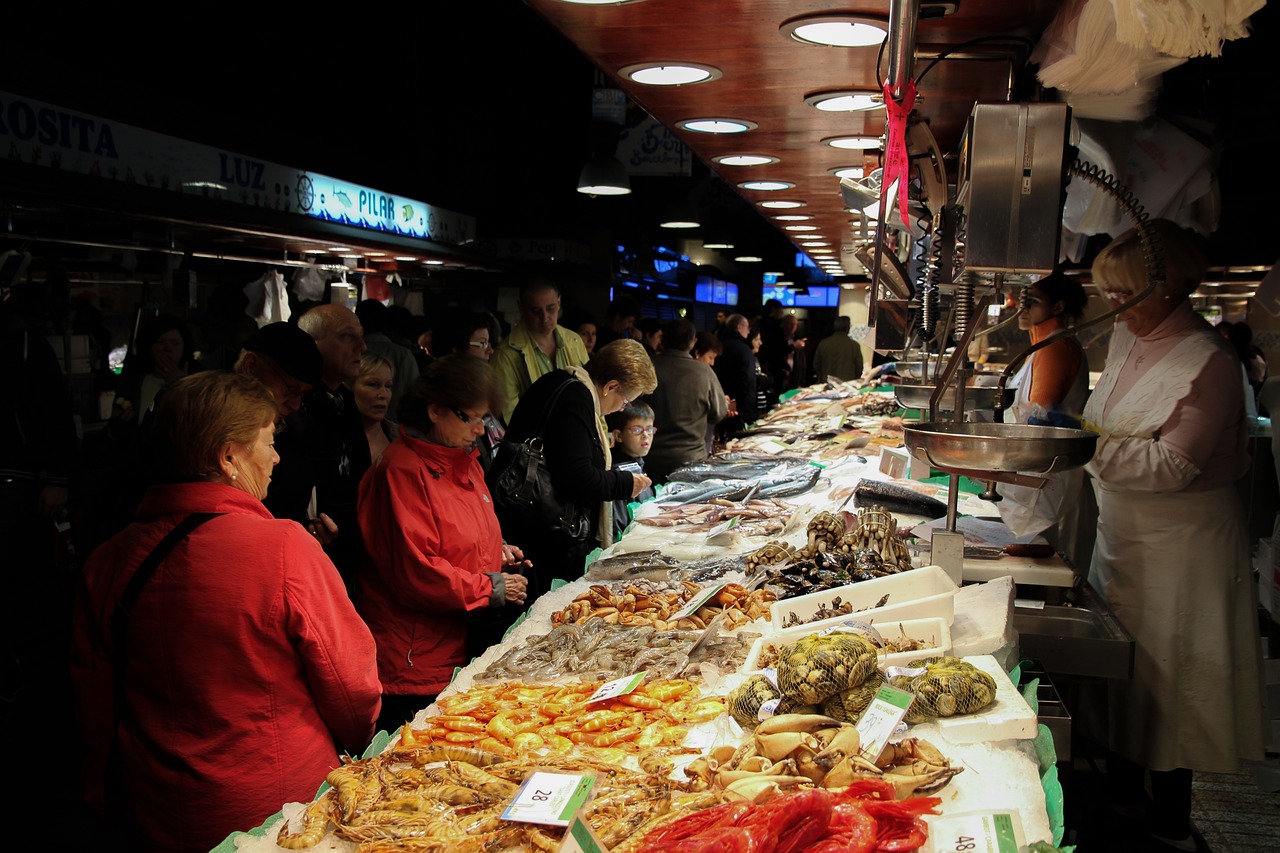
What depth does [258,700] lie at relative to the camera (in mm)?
2264

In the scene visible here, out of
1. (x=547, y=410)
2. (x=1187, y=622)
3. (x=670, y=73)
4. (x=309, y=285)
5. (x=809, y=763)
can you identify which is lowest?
(x=1187, y=622)

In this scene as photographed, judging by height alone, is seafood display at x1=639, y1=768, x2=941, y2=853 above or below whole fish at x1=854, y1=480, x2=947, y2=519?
below

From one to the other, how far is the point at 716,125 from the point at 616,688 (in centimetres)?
344

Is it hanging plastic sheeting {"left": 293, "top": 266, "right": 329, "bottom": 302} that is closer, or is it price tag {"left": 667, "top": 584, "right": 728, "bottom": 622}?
price tag {"left": 667, "top": 584, "right": 728, "bottom": 622}

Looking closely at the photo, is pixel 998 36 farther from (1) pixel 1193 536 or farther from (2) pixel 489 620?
(2) pixel 489 620

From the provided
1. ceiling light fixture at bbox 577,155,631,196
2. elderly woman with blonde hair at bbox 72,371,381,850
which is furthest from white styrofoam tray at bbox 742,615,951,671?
ceiling light fixture at bbox 577,155,631,196

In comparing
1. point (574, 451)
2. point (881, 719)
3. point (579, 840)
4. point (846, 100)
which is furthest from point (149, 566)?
point (846, 100)

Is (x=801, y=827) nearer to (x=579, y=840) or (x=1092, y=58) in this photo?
(x=579, y=840)

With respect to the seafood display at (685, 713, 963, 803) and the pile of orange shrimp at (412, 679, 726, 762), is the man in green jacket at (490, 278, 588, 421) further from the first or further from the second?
the seafood display at (685, 713, 963, 803)

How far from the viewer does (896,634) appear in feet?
7.81

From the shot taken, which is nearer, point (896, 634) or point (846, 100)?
point (896, 634)

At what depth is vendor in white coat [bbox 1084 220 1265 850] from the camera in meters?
3.31

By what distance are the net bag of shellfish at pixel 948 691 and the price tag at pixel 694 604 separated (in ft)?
2.86

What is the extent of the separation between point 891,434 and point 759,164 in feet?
8.20
